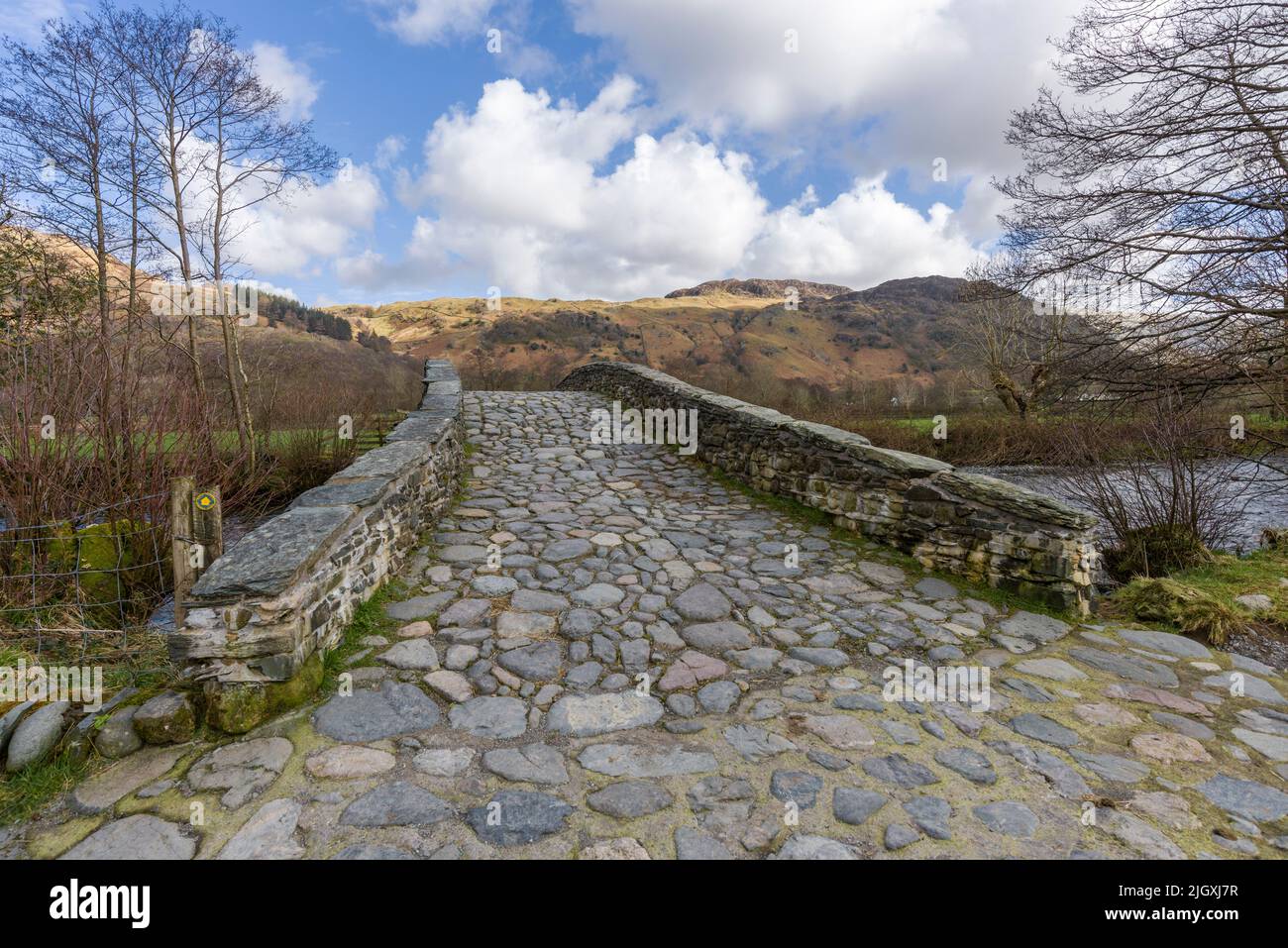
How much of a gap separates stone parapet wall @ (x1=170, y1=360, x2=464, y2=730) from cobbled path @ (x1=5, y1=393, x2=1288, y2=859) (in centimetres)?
21

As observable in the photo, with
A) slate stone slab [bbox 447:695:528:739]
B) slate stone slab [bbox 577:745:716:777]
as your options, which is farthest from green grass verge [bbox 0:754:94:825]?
slate stone slab [bbox 577:745:716:777]

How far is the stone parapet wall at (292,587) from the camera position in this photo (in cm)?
243

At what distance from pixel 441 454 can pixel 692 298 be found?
99894mm

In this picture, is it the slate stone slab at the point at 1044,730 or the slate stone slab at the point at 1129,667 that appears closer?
the slate stone slab at the point at 1044,730

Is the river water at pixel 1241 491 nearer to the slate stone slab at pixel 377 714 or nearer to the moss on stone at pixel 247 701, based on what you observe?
the slate stone slab at pixel 377 714

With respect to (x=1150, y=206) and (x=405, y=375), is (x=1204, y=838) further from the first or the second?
(x=405, y=375)

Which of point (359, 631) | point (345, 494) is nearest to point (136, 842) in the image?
point (359, 631)

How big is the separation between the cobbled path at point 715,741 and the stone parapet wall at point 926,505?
1.05 feet

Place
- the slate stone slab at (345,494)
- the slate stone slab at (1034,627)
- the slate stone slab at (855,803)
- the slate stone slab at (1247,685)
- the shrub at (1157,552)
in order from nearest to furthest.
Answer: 1. the slate stone slab at (855,803)
2. the slate stone slab at (1247,685)
3. the slate stone slab at (345,494)
4. the slate stone slab at (1034,627)
5. the shrub at (1157,552)

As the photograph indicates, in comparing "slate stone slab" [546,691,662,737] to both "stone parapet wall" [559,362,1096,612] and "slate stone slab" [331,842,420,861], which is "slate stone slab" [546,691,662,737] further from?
"stone parapet wall" [559,362,1096,612]

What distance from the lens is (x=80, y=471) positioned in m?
5.26

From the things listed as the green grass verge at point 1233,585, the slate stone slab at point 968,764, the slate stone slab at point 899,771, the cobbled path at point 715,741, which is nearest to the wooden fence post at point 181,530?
the cobbled path at point 715,741

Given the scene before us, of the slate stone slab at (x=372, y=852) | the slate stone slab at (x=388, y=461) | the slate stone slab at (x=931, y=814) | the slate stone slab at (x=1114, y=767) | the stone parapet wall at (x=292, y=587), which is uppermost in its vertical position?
the slate stone slab at (x=388, y=461)
